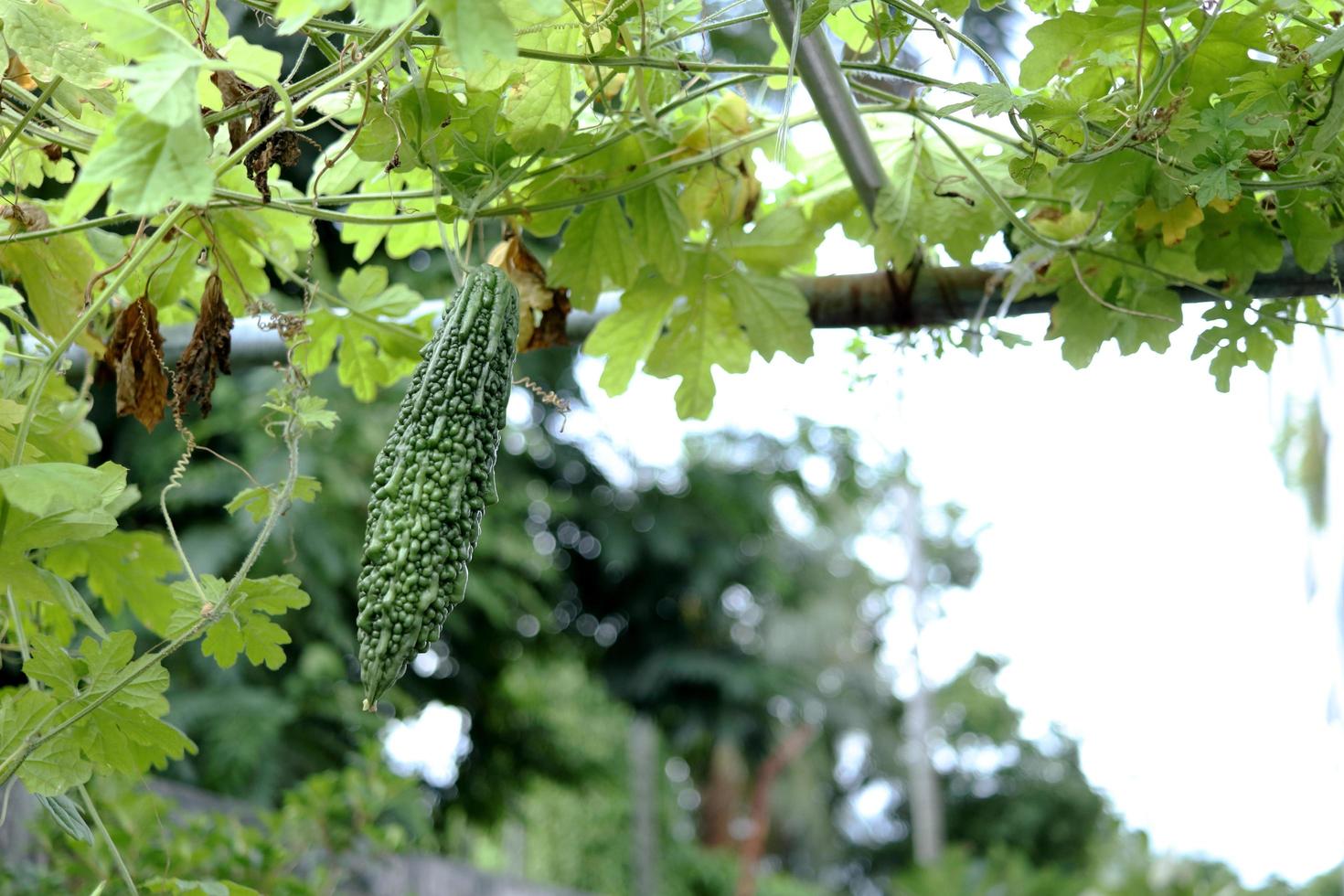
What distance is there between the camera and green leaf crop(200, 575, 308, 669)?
1.44 meters

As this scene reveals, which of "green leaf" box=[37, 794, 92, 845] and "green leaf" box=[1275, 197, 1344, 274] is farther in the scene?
"green leaf" box=[1275, 197, 1344, 274]

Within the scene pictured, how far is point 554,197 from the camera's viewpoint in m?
1.69

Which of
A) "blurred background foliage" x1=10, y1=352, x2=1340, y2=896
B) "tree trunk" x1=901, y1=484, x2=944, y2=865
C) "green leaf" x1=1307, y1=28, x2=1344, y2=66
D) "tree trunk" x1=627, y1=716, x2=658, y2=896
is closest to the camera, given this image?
"green leaf" x1=1307, y1=28, x2=1344, y2=66

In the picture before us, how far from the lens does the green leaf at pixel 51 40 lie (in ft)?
4.25

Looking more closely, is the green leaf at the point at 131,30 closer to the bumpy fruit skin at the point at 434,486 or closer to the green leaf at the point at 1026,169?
the bumpy fruit skin at the point at 434,486

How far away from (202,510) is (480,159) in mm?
5036

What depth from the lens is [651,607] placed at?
380 inches

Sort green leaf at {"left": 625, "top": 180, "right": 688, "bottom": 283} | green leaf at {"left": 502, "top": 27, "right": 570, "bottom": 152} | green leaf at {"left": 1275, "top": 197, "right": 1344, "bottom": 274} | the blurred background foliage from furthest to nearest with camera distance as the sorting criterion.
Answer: the blurred background foliage
green leaf at {"left": 625, "top": 180, "right": 688, "bottom": 283}
green leaf at {"left": 1275, "top": 197, "right": 1344, "bottom": 274}
green leaf at {"left": 502, "top": 27, "right": 570, "bottom": 152}

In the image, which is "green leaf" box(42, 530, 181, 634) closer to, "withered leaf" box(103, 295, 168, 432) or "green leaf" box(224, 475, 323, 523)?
"withered leaf" box(103, 295, 168, 432)

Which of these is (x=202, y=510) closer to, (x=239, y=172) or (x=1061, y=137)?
(x=239, y=172)

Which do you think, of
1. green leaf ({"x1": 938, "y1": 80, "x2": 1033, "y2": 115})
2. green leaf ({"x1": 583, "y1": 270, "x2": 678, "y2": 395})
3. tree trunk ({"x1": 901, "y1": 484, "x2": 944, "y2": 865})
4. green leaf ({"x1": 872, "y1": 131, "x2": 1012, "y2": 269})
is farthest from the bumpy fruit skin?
tree trunk ({"x1": 901, "y1": 484, "x2": 944, "y2": 865})

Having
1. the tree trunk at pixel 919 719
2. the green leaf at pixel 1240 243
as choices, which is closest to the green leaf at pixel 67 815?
the green leaf at pixel 1240 243

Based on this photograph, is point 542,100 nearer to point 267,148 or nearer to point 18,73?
point 267,148

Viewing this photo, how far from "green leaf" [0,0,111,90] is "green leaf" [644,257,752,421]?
85 centimetres
